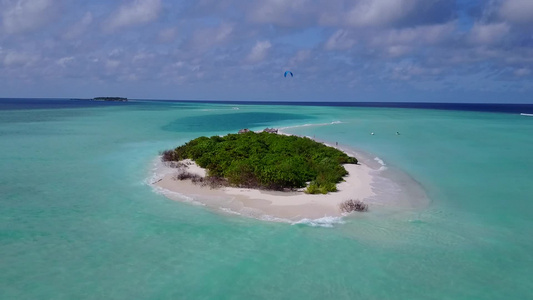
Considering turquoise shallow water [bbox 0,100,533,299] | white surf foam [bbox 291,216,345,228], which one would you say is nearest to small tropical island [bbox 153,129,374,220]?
white surf foam [bbox 291,216,345,228]

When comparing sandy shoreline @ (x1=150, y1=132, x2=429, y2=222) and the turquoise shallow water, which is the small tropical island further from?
the turquoise shallow water

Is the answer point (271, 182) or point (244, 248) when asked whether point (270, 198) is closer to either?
point (271, 182)

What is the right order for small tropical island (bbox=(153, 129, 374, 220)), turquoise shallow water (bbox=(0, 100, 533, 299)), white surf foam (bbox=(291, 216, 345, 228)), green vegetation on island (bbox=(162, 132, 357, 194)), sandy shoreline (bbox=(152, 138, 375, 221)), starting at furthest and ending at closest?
1. green vegetation on island (bbox=(162, 132, 357, 194))
2. small tropical island (bbox=(153, 129, 374, 220))
3. sandy shoreline (bbox=(152, 138, 375, 221))
4. white surf foam (bbox=(291, 216, 345, 228))
5. turquoise shallow water (bbox=(0, 100, 533, 299))

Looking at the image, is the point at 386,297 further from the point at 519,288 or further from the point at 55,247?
the point at 55,247

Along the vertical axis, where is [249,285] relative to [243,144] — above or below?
below

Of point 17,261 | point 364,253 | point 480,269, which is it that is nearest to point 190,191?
point 17,261

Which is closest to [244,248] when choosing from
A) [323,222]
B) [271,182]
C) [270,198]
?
[323,222]

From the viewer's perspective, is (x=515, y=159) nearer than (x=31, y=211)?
No
